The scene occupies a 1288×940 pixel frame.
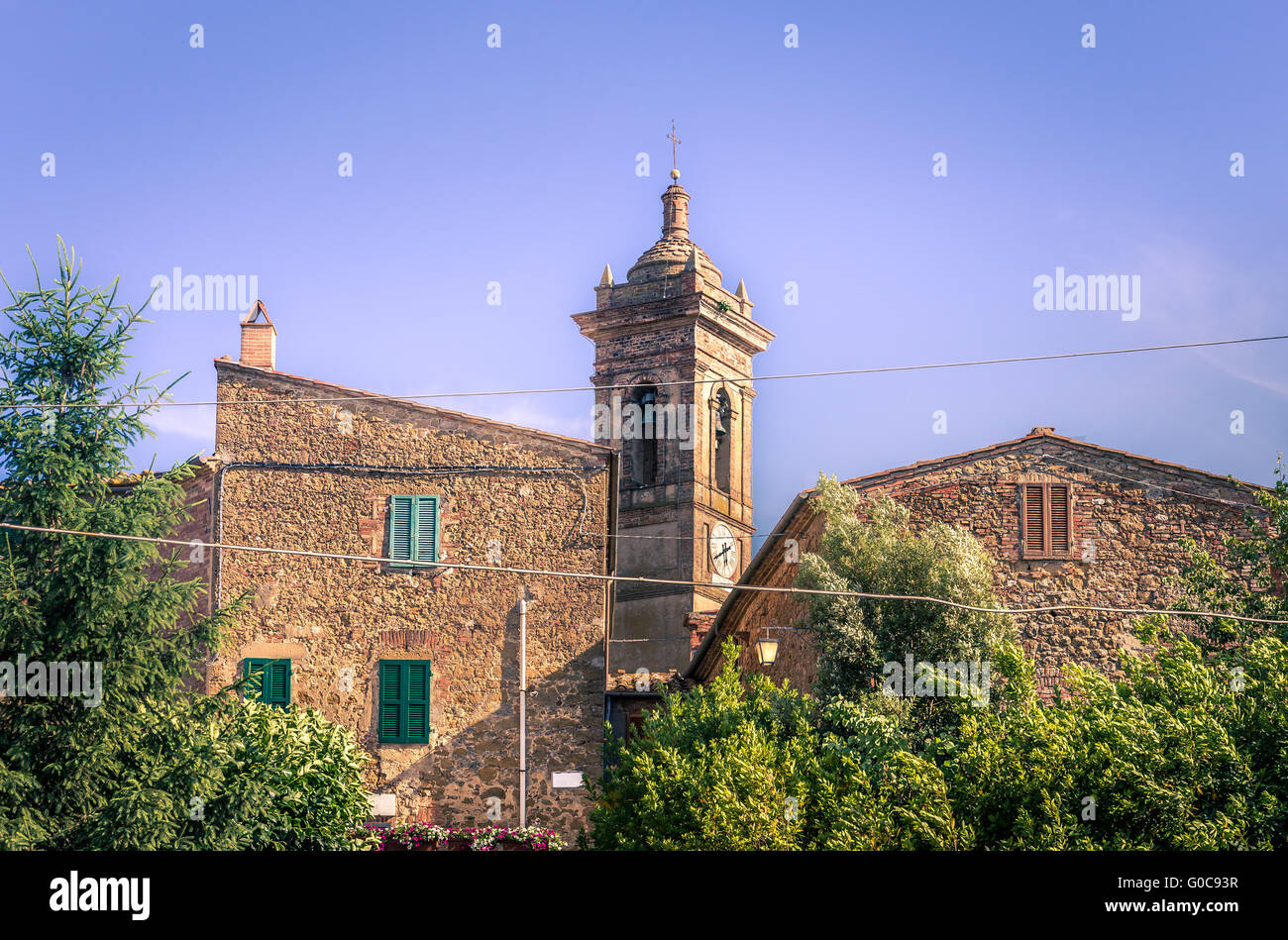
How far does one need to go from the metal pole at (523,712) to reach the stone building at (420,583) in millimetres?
81

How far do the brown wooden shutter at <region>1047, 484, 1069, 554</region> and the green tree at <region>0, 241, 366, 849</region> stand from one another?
9457 millimetres

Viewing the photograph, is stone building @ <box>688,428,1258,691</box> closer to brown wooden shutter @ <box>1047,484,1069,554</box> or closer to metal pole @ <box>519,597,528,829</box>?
brown wooden shutter @ <box>1047,484,1069,554</box>

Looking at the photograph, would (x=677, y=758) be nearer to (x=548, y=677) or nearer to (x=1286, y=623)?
(x=548, y=677)

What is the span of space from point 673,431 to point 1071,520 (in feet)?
64.5

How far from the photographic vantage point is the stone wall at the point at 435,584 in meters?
20.2

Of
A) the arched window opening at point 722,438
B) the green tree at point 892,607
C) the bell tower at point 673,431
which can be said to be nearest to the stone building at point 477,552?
the green tree at point 892,607

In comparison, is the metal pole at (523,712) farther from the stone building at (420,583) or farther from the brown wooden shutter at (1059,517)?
the brown wooden shutter at (1059,517)

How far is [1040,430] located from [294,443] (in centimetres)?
998

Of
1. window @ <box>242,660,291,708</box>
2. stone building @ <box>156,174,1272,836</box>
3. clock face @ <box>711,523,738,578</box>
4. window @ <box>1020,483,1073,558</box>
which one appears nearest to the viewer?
window @ <box>1020,483,1073,558</box>

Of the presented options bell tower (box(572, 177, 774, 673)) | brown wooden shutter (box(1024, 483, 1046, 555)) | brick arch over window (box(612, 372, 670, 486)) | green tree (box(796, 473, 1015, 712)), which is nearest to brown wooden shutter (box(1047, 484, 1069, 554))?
brown wooden shutter (box(1024, 483, 1046, 555))

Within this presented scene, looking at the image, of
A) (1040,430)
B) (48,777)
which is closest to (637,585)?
(1040,430)

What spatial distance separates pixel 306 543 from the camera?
2092cm

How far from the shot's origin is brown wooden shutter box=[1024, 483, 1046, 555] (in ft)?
61.4

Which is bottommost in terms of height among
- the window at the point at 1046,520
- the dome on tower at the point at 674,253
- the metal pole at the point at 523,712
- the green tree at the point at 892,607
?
the metal pole at the point at 523,712
